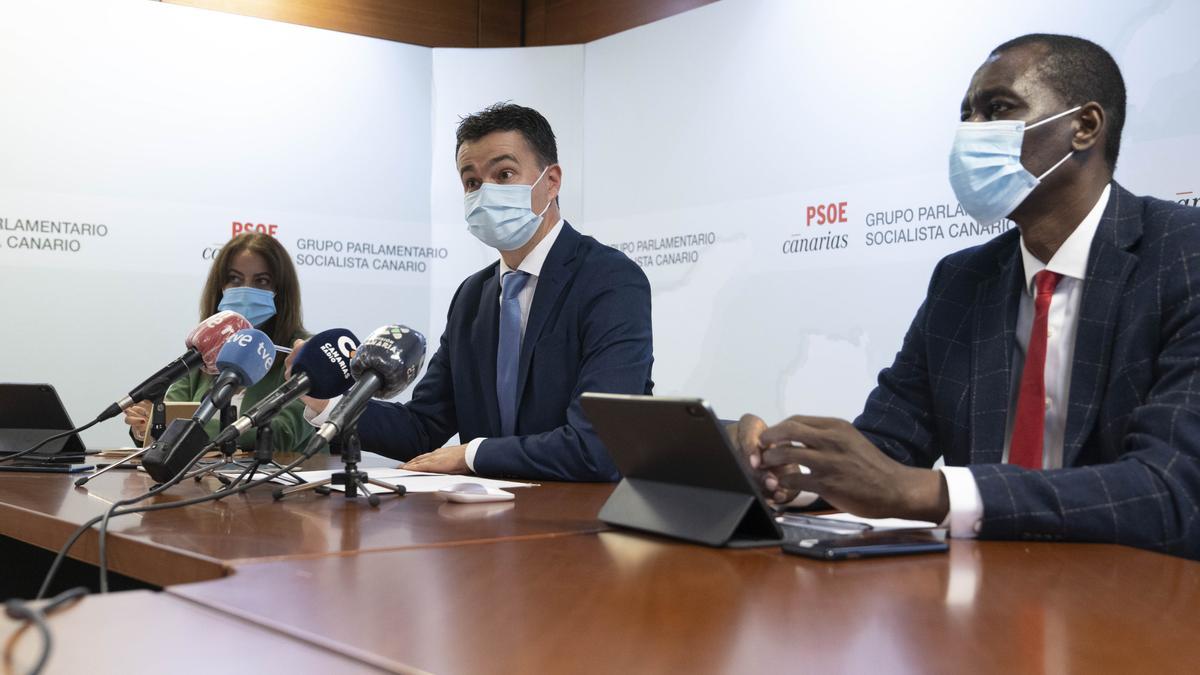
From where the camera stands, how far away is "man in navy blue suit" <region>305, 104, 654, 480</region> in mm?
2502

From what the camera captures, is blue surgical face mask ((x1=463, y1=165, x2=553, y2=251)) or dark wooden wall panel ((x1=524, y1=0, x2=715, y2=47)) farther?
dark wooden wall panel ((x1=524, y1=0, x2=715, y2=47))

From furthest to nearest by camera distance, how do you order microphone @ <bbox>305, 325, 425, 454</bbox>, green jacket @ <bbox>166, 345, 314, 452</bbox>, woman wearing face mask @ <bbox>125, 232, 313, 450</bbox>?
woman wearing face mask @ <bbox>125, 232, 313, 450</bbox> < green jacket @ <bbox>166, 345, 314, 452</bbox> < microphone @ <bbox>305, 325, 425, 454</bbox>

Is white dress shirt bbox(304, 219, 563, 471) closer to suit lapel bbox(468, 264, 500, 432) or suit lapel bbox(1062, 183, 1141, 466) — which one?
suit lapel bbox(468, 264, 500, 432)

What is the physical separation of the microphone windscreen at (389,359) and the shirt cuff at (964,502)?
2.61 feet

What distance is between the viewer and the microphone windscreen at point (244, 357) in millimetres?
1841

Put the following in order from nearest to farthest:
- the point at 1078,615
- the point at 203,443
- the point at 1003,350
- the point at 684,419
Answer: the point at 1078,615 → the point at 684,419 → the point at 1003,350 → the point at 203,443

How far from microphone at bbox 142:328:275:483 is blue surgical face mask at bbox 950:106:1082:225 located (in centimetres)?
132

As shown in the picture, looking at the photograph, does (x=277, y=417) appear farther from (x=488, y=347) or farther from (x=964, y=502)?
(x=964, y=502)

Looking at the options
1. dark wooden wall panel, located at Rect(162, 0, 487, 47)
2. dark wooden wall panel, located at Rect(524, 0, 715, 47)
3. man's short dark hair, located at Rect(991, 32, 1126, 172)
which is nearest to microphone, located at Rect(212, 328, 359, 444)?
man's short dark hair, located at Rect(991, 32, 1126, 172)

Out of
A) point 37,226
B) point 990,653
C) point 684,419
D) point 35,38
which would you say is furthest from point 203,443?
point 35,38

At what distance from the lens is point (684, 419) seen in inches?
51.1

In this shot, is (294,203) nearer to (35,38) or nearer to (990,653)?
(35,38)

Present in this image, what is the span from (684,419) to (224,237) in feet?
12.6

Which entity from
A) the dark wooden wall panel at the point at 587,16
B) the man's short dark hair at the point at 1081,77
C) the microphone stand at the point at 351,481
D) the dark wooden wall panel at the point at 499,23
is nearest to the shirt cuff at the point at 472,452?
the microphone stand at the point at 351,481
